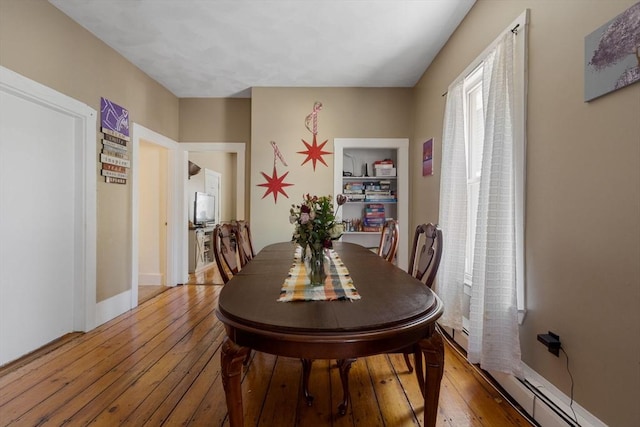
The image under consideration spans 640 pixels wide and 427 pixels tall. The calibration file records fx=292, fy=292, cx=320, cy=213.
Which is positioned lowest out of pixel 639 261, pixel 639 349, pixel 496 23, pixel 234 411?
pixel 234 411

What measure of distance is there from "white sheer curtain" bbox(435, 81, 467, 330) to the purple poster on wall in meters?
3.35

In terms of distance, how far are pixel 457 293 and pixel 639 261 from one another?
139cm

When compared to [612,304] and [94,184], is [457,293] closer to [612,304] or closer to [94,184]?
[612,304]

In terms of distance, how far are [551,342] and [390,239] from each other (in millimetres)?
1293

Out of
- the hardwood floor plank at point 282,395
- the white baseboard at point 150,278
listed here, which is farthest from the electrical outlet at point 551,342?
the white baseboard at point 150,278

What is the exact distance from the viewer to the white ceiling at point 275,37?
7.91ft

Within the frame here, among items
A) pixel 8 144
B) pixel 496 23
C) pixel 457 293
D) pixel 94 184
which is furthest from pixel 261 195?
pixel 496 23

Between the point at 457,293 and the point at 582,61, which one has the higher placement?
the point at 582,61

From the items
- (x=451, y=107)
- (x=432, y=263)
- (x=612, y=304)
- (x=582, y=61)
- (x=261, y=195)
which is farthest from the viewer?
(x=261, y=195)

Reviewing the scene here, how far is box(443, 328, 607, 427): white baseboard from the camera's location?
4.38 feet

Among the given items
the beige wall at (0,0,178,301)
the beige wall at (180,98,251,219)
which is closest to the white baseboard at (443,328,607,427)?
the beige wall at (0,0,178,301)

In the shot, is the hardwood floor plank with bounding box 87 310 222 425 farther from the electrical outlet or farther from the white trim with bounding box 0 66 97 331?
the electrical outlet

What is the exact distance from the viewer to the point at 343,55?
3.19 meters

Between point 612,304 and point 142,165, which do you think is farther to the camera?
point 142,165
